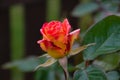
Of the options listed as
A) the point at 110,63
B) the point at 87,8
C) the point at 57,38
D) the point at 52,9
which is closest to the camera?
the point at 57,38

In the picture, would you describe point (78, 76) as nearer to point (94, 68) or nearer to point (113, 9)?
point (94, 68)

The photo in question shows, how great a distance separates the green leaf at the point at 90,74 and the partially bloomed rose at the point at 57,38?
45mm

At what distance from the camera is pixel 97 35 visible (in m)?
0.74

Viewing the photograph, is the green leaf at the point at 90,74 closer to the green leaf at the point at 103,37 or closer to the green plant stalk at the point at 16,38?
the green leaf at the point at 103,37

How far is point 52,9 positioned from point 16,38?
374mm

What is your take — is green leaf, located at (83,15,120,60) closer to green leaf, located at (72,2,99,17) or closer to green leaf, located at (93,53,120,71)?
green leaf, located at (93,53,120,71)

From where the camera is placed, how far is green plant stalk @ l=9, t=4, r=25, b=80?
2836 millimetres

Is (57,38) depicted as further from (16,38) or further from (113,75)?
(16,38)

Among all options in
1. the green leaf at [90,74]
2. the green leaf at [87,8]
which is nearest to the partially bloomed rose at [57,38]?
the green leaf at [90,74]

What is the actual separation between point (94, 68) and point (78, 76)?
34 mm

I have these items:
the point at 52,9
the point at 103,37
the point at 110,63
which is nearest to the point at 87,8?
the point at 110,63

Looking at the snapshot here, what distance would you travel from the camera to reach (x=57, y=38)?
67cm

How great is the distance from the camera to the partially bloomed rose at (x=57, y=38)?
67 centimetres

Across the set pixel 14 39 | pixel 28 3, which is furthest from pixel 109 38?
pixel 14 39
